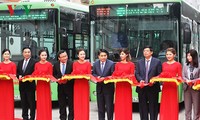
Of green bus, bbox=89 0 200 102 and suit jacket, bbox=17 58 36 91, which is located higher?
green bus, bbox=89 0 200 102

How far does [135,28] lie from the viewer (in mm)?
12516

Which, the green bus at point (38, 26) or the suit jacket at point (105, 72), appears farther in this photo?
the green bus at point (38, 26)

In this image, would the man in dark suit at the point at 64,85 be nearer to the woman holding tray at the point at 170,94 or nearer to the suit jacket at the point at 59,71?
the suit jacket at the point at 59,71

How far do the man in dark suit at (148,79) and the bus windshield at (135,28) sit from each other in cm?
254

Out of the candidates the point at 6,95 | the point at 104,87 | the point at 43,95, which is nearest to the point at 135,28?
the point at 104,87

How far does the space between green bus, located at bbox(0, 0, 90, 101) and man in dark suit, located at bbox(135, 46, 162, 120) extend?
156 inches

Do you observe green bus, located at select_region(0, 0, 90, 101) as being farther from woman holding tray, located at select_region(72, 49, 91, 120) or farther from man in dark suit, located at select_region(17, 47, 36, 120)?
woman holding tray, located at select_region(72, 49, 91, 120)

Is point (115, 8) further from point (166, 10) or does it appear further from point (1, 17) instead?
point (1, 17)

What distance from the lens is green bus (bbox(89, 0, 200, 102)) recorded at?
12289 mm

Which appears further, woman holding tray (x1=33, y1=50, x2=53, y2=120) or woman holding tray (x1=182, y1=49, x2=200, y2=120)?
woman holding tray (x1=33, y1=50, x2=53, y2=120)

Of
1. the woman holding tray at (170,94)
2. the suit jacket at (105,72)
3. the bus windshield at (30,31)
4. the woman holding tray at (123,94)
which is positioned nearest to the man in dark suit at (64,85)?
the suit jacket at (105,72)

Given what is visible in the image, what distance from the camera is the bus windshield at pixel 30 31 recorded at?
13375 millimetres

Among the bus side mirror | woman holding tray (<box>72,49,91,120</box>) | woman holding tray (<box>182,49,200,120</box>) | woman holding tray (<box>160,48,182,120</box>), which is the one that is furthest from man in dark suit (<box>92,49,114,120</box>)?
the bus side mirror

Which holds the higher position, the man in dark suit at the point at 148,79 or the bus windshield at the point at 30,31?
the bus windshield at the point at 30,31
